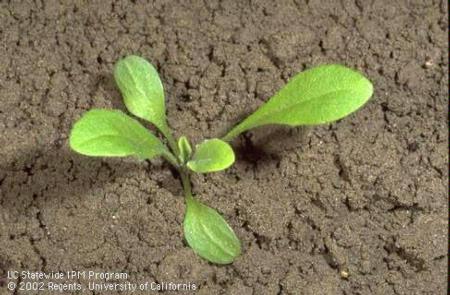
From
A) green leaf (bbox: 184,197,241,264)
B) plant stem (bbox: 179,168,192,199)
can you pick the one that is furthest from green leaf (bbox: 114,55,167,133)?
green leaf (bbox: 184,197,241,264)

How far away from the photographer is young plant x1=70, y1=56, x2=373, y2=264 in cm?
Result: 121

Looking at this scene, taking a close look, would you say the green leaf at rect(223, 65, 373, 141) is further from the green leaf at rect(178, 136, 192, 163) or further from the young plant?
the green leaf at rect(178, 136, 192, 163)

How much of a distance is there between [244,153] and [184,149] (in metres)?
0.15

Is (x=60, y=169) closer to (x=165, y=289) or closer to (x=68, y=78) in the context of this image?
(x=68, y=78)

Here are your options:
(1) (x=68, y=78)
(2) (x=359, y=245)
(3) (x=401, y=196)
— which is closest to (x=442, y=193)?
(3) (x=401, y=196)

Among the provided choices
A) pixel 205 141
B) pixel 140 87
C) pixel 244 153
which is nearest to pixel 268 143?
pixel 244 153

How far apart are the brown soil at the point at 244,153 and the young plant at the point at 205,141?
0.07 m

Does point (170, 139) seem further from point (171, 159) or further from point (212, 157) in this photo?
point (212, 157)

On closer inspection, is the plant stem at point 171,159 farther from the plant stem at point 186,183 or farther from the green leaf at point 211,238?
the green leaf at point 211,238

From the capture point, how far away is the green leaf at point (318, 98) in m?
1.23

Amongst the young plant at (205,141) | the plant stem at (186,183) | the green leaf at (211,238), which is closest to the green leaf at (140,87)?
the young plant at (205,141)

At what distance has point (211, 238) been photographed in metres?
1.32

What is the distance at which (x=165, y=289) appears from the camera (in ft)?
4.48

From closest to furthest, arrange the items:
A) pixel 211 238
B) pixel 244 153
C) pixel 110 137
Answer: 1. pixel 110 137
2. pixel 211 238
3. pixel 244 153
